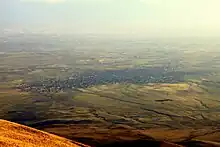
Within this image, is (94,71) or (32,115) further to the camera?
(94,71)

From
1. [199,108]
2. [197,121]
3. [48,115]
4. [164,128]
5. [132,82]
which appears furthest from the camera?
[132,82]

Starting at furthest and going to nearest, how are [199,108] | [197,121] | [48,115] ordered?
[199,108] → [48,115] → [197,121]

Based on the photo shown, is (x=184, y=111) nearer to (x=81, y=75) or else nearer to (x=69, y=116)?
(x=69, y=116)

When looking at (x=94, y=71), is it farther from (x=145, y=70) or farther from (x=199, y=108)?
(x=199, y=108)

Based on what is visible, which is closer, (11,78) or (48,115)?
(48,115)

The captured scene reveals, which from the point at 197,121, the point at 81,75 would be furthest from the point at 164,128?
the point at 81,75

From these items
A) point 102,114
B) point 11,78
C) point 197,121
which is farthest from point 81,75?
point 197,121
